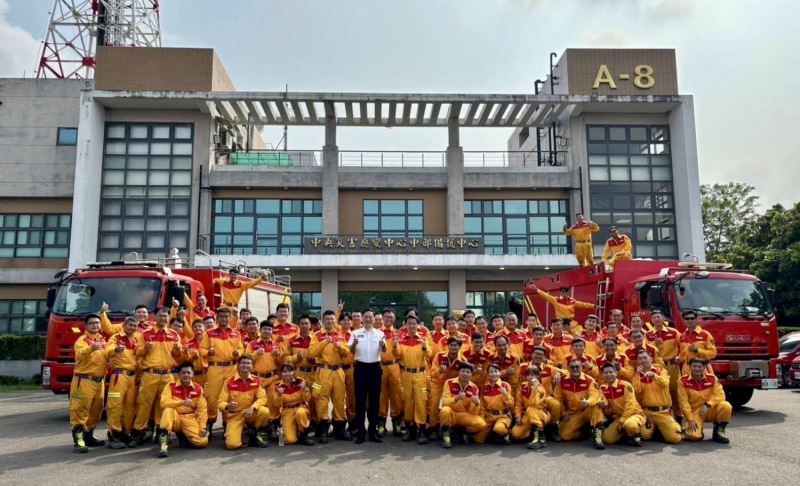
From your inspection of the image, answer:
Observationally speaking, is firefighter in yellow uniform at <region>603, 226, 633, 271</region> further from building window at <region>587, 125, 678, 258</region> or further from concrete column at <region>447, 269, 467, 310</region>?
building window at <region>587, 125, 678, 258</region>

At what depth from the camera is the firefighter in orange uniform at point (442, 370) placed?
8.70 metres

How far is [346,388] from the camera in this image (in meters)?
9.05

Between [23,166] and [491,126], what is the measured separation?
794 inches

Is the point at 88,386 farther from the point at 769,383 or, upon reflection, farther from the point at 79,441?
the point at 769,383

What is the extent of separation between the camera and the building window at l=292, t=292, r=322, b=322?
24.9 metres

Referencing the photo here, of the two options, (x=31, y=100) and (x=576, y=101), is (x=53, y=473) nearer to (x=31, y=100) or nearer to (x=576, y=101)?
(x=576, y=101)

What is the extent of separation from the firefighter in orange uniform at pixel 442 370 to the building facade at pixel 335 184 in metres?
15.1

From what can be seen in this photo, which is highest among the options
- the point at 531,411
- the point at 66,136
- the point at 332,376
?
the point at 66,136

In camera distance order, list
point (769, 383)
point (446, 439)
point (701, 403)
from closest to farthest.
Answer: point (446, 439)
point (701, 403)
point (769, 383)

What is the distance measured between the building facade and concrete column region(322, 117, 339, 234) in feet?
0.19

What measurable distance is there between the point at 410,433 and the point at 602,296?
5.52m

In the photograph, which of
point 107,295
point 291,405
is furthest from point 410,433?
point 107,295

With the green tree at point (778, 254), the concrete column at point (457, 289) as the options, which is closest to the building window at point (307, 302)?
the concrete column at point (457, 289)

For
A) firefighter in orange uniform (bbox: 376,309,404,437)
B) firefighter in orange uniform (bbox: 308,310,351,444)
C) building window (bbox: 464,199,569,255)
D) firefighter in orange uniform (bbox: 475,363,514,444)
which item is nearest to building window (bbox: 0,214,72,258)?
building window (bbox: 464,199,569,255)
